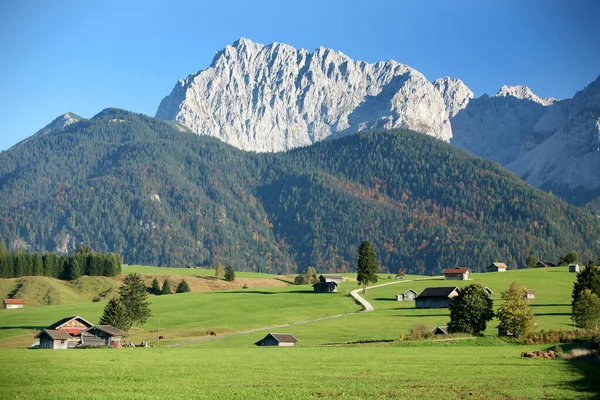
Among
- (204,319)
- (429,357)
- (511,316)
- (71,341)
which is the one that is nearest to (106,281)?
(204,319)

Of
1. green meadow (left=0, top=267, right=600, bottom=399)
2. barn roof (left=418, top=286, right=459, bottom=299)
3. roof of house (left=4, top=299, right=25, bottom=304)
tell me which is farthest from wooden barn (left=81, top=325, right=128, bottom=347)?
barn roof (left=418, top=286, right=459, bottom=299)

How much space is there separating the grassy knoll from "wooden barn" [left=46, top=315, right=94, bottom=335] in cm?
3936

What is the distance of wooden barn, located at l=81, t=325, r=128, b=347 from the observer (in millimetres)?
101000

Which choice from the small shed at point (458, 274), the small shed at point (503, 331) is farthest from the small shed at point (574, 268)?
the small shed at point (503, 331)

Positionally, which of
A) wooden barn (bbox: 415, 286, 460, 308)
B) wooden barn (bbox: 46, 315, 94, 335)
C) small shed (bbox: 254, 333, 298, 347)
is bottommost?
small shed (bbox: 254, 333, 298, 347)

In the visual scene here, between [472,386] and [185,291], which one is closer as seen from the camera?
[472,386]

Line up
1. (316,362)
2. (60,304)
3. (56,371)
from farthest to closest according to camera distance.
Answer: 1. (60,304)
2. (316,362)
3. (56,371)

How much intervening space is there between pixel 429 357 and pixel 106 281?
135 m

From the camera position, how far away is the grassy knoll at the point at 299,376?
40.7 metres

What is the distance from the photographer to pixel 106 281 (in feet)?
614

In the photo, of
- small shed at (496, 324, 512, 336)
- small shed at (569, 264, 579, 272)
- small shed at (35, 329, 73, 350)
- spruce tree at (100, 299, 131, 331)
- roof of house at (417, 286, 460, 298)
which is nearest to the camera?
small shed at (496, 324, 512, 336)

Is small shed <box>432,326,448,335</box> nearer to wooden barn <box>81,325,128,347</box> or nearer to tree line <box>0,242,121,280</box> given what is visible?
wooden barn <box>81,325,128,347</box>

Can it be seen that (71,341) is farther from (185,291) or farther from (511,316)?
(185,291)

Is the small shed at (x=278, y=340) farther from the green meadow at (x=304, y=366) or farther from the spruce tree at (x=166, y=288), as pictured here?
the spruce tree at (x=166, y=288)
